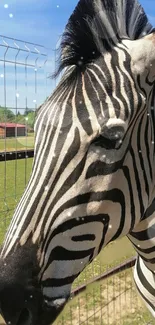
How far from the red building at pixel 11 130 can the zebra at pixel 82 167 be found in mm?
1797

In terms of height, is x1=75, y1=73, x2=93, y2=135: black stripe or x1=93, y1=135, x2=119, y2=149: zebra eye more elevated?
x1=75, y1=73, x2=93, y2=135: black stripe

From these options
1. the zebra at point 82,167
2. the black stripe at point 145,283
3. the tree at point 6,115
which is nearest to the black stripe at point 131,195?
the zebra at point 82,167

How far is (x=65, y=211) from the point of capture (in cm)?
127

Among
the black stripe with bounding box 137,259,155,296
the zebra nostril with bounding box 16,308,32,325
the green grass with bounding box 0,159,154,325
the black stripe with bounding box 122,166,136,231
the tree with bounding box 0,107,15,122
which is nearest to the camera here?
the zebra nostril with bounding box 16,308,32,325

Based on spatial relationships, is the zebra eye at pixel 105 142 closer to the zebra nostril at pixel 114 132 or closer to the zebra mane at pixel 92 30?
the zebra nostril at pixel 114 132

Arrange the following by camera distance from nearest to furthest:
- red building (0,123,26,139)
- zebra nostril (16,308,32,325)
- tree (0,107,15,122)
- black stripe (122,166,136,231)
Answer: zebra nostril (16,308,32,325), black stripe (122,166,136,231), tree (0,107,15,122), red building (0,123,26,139)

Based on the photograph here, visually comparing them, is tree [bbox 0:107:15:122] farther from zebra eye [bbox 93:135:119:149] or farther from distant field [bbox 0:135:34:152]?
zebra eye [bbox 93:135:119:149]

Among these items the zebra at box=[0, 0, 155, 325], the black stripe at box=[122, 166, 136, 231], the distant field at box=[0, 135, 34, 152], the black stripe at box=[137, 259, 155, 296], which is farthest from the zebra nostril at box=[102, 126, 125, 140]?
the distant field at box=[0, 135, 34, 152]

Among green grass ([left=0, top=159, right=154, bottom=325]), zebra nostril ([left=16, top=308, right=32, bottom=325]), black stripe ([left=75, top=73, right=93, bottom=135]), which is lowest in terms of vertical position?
green grass ([left=0, top=159, right=154, bottom=325])

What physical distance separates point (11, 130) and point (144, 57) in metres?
2.10

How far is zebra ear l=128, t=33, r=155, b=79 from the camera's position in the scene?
140 cm

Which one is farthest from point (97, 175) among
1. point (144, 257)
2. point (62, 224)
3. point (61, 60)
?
point (144, 257)

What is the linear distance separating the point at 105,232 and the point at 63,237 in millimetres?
165

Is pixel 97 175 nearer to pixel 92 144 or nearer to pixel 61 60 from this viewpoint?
pixel 92 144
